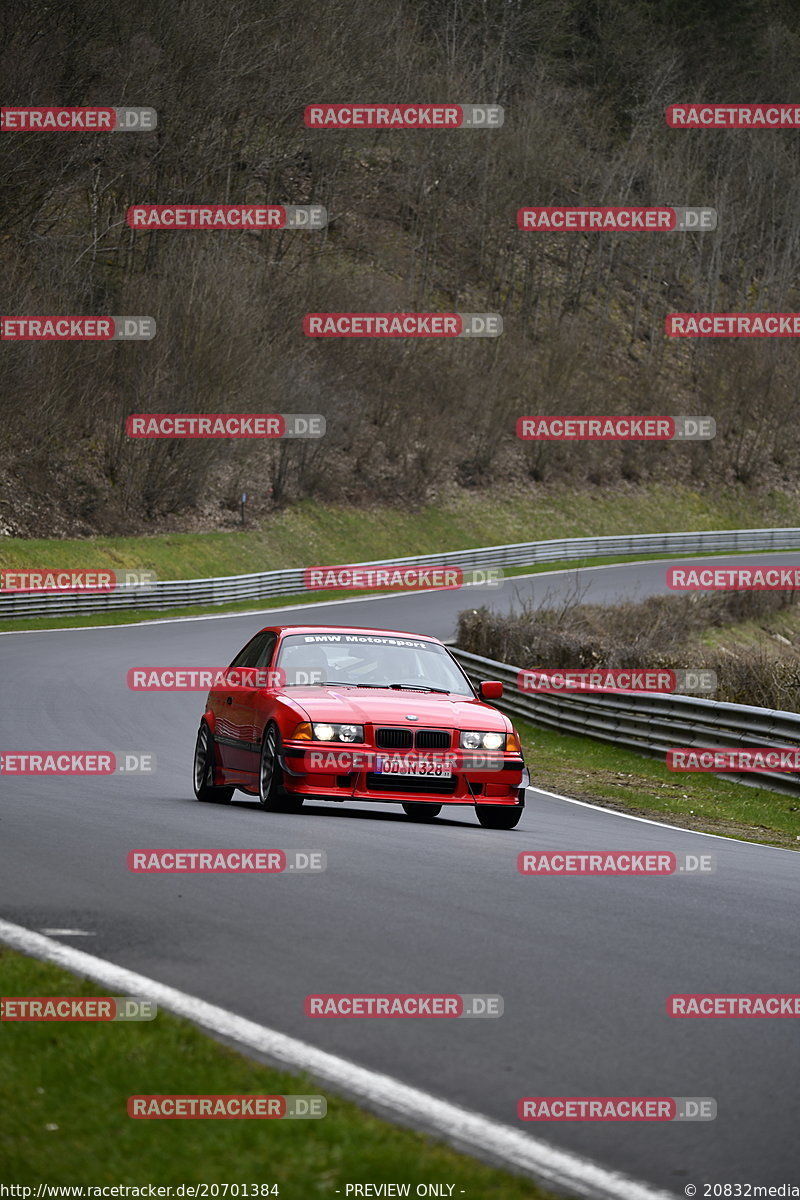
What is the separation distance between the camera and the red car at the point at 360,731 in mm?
11070

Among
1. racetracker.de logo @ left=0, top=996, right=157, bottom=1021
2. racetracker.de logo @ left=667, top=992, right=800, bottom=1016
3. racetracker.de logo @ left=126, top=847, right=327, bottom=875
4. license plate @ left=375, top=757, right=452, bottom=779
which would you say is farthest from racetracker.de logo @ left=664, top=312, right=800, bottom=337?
racetracker.de logo @ left=0, top=996, right=157, bottom=1021

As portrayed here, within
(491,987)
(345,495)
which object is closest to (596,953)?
(491,987)

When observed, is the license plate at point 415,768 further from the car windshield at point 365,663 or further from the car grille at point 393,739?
the car windshield at point 365,663

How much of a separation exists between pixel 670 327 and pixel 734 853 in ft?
246

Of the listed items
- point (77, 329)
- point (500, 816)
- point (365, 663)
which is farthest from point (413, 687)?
point (77, 329)

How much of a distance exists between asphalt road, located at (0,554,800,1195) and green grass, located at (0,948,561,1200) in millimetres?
463

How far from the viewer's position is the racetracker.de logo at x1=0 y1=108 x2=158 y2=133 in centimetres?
4862

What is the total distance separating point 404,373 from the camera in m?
64.3

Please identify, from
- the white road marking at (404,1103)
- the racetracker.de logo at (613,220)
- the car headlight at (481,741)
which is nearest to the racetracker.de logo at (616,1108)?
the white road marking at (404,1103)

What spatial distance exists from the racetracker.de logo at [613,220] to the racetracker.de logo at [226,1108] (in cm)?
7415

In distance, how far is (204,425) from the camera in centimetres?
5175

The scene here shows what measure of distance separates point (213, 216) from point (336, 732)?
52236 millimetres

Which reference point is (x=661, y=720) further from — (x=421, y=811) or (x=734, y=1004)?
(x=734, y=1004)

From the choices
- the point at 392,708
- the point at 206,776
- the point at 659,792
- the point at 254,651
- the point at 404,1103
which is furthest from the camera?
the point at 659,792
